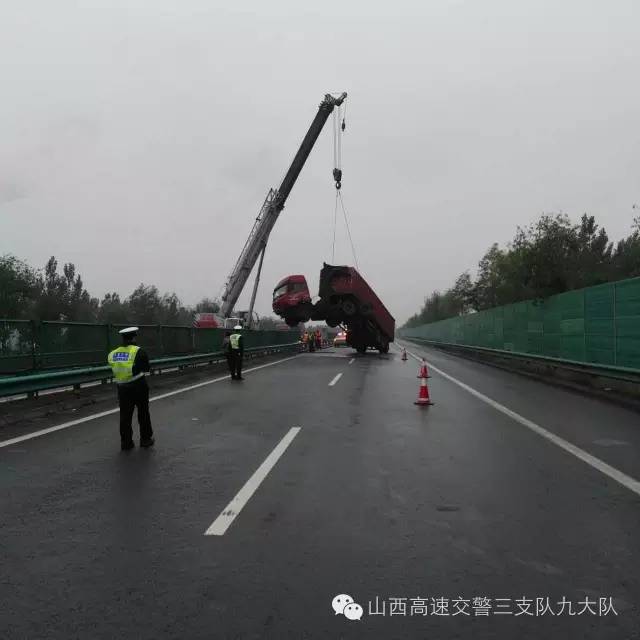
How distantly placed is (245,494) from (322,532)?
1276 mm

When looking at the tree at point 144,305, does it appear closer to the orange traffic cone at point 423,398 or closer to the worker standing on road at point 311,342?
the worker standing on road at point 311,342

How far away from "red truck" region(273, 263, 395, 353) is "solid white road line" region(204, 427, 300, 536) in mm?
22112

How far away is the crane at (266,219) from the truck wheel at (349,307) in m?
6.55

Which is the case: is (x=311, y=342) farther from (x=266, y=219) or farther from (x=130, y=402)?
(x=130, y=402)

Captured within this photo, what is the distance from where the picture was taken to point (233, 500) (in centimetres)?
542

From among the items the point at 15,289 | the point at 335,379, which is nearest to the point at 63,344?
the point at 335,379

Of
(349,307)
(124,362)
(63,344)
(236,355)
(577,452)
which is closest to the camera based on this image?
(577,452)

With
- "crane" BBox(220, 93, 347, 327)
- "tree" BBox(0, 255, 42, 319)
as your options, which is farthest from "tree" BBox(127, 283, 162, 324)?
"crane" BBox(220, 93, 347, 327)

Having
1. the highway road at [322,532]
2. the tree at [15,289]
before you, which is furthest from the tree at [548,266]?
the tree at [15,289]

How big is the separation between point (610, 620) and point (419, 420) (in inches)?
266

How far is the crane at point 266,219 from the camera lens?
113ft

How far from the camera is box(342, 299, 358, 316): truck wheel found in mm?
30641

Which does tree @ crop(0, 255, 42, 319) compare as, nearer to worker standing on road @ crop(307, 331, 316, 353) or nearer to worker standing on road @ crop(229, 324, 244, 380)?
worker standing on road @ crop(307, 331, 316, 353)

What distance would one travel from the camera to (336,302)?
30703mm
